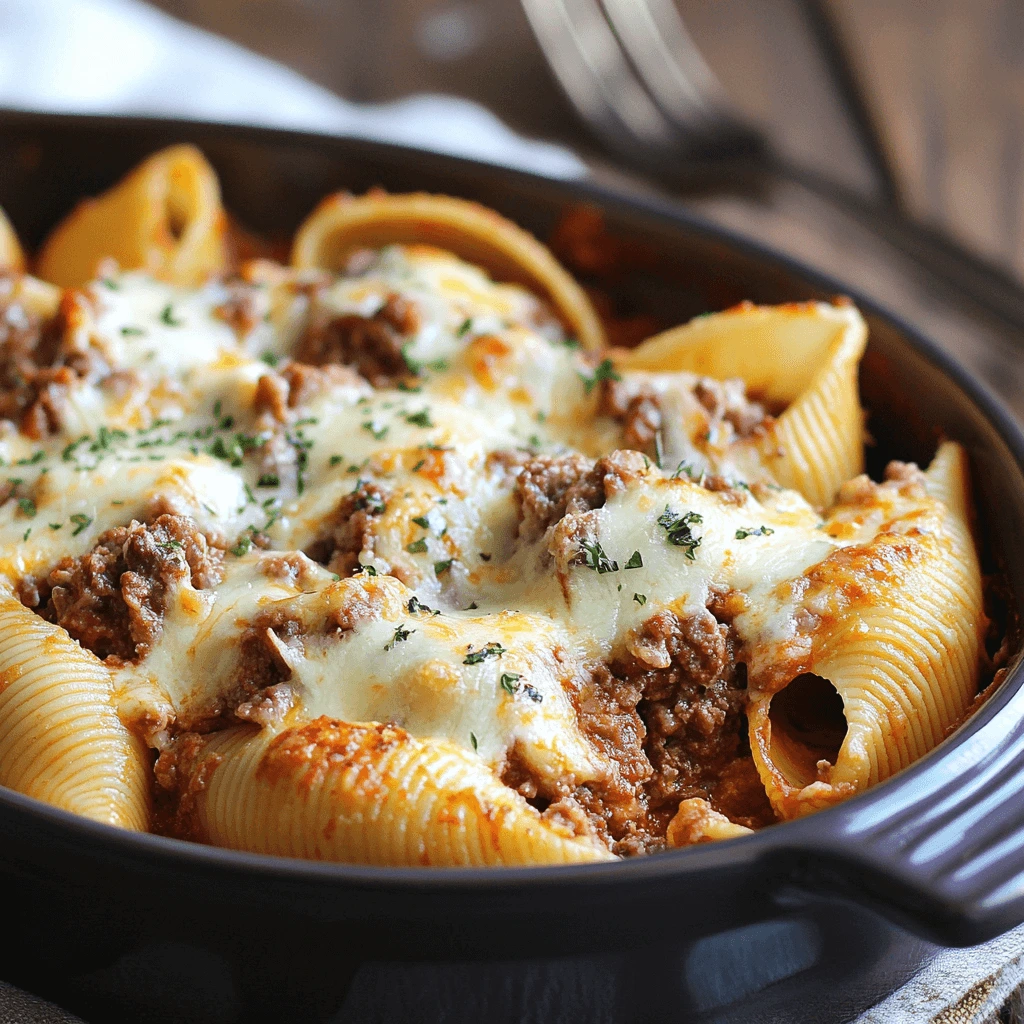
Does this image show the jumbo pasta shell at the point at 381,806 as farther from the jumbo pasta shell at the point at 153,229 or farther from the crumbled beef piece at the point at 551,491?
the jumbo pasta shell at the point at 153,229

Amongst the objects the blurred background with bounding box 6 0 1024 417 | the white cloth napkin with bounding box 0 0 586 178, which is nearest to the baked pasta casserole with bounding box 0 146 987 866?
the blurred background with bounding box 6 0 1024 417

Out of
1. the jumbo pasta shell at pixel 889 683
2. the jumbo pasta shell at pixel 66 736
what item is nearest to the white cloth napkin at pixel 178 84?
the jumbo pasta shell at pixel 889 683

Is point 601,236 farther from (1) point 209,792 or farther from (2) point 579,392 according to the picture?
(1) point 209,792

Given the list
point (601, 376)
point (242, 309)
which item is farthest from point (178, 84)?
point (601, 376)

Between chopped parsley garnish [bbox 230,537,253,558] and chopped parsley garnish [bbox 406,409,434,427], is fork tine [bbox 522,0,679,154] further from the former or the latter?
chopped parsley garnish [bbox 230,537,253,558]

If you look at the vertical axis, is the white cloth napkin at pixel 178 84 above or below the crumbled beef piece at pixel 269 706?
above
